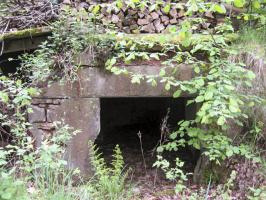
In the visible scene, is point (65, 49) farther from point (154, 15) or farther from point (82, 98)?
point (154, 15)

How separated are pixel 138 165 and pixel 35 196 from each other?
2839mm

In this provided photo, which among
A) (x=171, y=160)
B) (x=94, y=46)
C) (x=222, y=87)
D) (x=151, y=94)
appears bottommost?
(x=171, y=160)

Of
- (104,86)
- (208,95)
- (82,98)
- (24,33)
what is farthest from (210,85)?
(24,33)

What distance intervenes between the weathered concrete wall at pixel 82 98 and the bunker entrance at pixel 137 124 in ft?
4.57

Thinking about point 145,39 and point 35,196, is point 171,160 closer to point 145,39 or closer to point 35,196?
point 145,39

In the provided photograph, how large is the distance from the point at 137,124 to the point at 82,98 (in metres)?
3.68

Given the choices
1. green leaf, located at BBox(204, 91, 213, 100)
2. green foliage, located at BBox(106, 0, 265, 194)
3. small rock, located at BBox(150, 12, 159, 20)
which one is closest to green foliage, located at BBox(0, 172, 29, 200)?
green foliage, located at BBox(106, 0, 265, 194)

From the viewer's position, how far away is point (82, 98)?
456 centimetres

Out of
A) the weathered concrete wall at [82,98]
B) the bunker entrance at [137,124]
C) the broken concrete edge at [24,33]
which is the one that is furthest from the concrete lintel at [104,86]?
the bunker entrance at [137,124]

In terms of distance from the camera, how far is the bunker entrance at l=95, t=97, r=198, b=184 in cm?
629

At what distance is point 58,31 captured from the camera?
449cm

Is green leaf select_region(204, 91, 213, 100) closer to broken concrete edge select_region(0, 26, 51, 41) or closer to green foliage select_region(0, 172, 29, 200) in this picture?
green foliage select_region(0, 172, 29, 200)

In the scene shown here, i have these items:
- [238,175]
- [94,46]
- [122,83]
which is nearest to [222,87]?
[238,175]

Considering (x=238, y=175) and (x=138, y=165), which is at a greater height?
(x=238, y=175)
